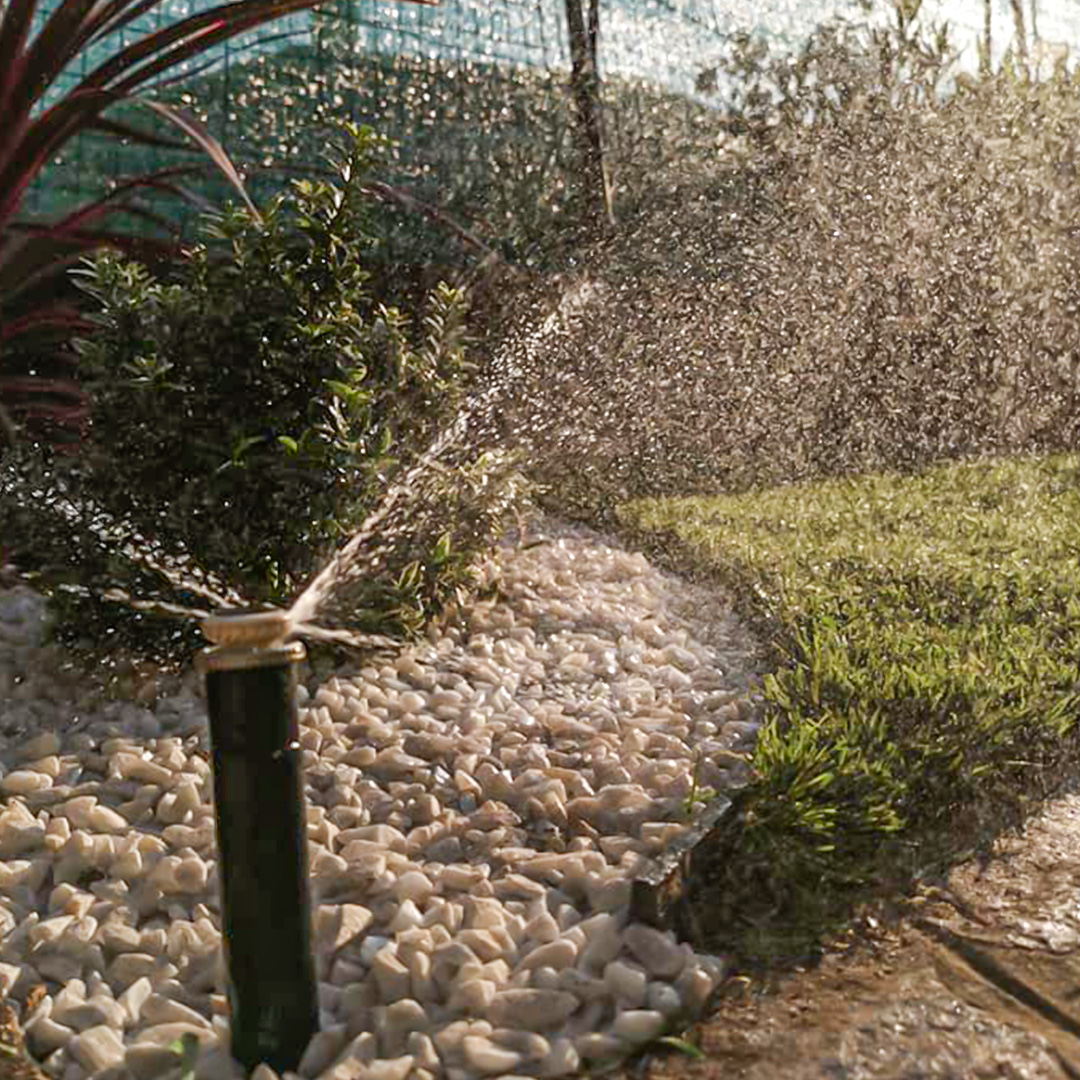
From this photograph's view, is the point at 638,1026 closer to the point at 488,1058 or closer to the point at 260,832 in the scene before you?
the point at 488,1058

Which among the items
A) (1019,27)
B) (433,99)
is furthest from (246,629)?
(1019,27)

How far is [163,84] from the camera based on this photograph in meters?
3.67

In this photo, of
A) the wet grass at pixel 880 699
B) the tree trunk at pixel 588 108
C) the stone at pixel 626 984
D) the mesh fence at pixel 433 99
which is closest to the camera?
the stone at pixel 626 984

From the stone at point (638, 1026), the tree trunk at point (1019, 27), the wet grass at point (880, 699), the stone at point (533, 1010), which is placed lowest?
the stone at point (638, 1026)

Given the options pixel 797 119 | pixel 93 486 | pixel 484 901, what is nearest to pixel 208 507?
pixel 93 486

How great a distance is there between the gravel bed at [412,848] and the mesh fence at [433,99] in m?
2.78

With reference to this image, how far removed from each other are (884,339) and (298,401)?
440 centimetres

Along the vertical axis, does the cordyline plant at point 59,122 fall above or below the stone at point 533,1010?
above

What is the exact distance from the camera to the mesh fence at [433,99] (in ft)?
17.8

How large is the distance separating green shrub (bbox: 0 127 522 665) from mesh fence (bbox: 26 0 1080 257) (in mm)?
2248

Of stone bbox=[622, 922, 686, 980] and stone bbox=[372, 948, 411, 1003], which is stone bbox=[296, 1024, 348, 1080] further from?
stone bbox=[622, 922, 686, 980]

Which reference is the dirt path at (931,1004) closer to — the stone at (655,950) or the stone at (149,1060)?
the stone at (655,950)

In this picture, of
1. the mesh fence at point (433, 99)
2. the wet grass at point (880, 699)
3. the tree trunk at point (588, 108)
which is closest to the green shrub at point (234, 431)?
the wet grass at point (880, 699)

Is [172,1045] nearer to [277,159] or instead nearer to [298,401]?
[298,401]
